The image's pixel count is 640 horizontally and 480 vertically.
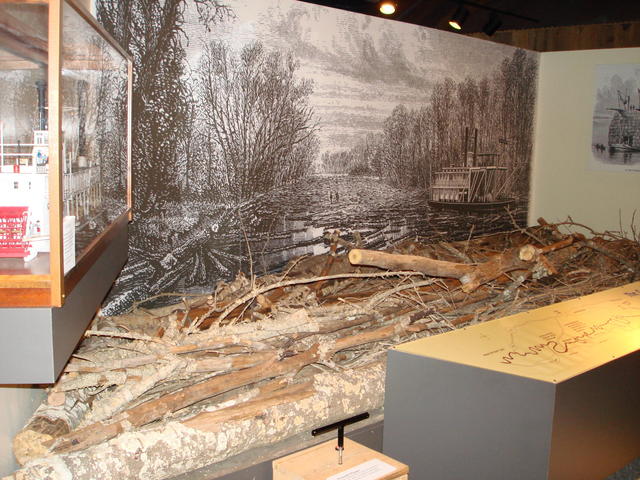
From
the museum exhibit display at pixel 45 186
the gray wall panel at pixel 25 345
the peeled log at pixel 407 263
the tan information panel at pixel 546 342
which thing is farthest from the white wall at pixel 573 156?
the gray wall panel at pixel 25 345

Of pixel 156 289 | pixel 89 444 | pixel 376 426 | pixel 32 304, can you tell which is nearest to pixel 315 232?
pixel 156 289

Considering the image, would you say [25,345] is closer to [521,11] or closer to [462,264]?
[462,264]

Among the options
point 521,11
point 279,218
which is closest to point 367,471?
point 279,218

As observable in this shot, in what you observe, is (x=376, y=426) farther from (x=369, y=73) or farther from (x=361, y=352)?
(x=369, y=73)

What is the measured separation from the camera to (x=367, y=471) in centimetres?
213

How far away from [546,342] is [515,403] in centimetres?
52

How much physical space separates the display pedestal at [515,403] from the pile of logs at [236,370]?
44 centimetres

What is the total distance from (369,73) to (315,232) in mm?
1605

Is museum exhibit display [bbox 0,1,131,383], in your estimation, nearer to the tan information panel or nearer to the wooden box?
the wooden box

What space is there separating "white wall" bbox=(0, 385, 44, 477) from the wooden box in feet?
3.34

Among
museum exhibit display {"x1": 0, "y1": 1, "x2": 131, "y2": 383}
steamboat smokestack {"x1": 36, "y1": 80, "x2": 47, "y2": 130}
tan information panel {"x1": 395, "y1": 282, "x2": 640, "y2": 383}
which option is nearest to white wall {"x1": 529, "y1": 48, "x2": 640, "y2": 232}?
tan information panel {"x1": 395, "y1": 282, "x2": 640, "y2": 383}

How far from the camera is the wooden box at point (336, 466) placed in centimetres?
210

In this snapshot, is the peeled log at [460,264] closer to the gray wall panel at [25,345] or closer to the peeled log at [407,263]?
the peeled log at [407,263]

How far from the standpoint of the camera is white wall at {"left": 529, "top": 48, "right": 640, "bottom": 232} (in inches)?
301
